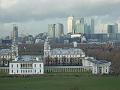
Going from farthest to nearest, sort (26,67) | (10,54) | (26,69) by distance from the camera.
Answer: (10,54), (26,67), (26,69)

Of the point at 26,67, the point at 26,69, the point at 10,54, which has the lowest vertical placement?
the point at 26,69

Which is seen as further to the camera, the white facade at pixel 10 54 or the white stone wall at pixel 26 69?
the white facade at pixel 10 54

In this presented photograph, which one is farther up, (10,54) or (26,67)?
(10,54)

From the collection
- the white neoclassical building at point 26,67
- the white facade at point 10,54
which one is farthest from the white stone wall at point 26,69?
the white facade at point 10,54

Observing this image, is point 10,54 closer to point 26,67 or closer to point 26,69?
point 26,67

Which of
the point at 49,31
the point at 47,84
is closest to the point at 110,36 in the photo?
the point at 49,31

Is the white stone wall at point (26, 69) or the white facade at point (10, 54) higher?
the white facade at point (10, 54)

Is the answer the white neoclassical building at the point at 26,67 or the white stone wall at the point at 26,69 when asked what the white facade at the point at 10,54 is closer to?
the white neoclassical building at the point at 26,67

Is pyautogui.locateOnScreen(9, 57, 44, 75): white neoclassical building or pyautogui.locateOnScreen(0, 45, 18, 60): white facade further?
pyautogui.locateOnScreen(0, 45, 18, 60): white facade

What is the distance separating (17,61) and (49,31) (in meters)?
103

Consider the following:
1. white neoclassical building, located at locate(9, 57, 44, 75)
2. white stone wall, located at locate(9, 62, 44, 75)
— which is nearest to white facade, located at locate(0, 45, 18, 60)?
white neoclassical building, located at locate(9, 57, 44, 75)

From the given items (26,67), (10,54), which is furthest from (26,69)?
(10,54)

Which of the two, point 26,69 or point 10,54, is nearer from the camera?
point 26,69

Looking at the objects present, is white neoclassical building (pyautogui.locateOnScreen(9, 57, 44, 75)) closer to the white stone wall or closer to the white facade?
the white stone wall
